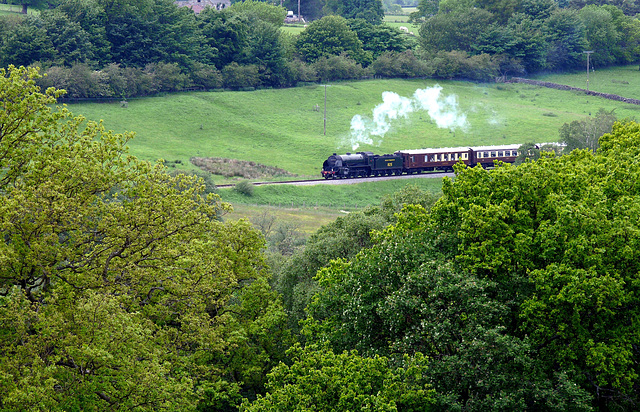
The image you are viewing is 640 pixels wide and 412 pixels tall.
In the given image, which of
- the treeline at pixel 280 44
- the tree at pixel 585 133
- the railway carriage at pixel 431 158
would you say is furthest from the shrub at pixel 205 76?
the tree at pixel 585 133

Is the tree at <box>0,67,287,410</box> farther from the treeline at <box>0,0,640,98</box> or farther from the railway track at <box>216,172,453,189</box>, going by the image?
the treeline at <box>0,0,640,98</box>

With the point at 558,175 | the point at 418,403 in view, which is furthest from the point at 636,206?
the point at 418,403

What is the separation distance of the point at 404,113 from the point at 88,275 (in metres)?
113

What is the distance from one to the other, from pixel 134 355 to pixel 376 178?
74601mm

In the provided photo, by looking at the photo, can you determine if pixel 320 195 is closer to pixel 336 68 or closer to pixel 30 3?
pixel 336 68

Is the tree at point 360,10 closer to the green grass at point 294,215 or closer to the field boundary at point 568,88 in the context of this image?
the field boundary at point 568,88

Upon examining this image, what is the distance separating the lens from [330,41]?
14888cm

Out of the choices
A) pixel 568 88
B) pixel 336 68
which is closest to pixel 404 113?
pixel 336 68

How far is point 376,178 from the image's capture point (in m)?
97.2

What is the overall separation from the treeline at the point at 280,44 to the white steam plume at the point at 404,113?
453 inches

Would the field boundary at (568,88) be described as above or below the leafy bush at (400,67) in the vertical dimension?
below

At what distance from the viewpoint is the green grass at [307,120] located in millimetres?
110062

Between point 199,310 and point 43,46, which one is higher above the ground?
point 43,46

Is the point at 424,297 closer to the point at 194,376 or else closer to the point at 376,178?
the point at 194,376
